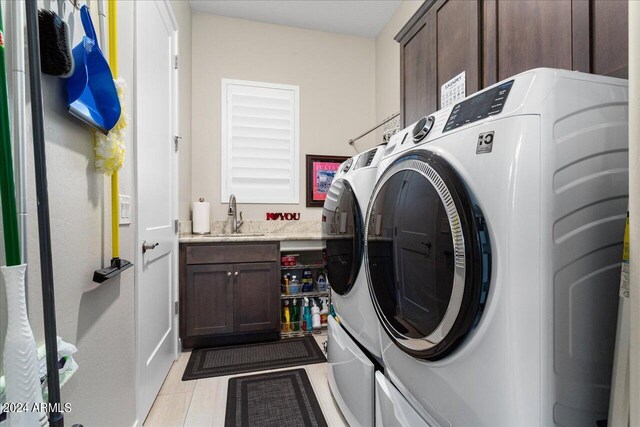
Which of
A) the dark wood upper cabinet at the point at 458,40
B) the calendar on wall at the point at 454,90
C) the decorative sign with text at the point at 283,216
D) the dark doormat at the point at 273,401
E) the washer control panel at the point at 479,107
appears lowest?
the dark doormat at the point at 273,401

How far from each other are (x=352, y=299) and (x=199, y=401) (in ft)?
3.65

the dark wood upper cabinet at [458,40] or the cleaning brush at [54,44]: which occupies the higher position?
the dark wood upper cabinet at [458,40]

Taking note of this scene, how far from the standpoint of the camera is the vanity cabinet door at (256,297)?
2.25 meters

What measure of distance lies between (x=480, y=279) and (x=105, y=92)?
1241mm

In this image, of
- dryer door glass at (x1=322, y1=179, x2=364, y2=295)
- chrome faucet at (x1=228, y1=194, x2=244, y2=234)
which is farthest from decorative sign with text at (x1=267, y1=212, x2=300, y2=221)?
dryer door glass at (x1=322, y1=179, x2=364, y2=295)

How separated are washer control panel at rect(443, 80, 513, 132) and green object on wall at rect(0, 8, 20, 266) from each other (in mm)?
900

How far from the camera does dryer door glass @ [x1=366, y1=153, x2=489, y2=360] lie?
596 millimetres

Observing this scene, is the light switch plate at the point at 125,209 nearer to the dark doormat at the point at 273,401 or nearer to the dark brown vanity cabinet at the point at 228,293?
the dark brown vanity cabinet at the point at 228,293

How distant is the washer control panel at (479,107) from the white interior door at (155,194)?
138 cm

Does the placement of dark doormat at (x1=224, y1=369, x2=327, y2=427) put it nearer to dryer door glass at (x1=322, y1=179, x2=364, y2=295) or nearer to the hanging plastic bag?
dryer door glass at (x1=322, y1=179, x2=364, y2=295)

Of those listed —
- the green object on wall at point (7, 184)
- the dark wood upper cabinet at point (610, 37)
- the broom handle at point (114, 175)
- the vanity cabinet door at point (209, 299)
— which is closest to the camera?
the green object on wall at point (7, 184)

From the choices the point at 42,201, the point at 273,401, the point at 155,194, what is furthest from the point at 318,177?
the point at 42,201

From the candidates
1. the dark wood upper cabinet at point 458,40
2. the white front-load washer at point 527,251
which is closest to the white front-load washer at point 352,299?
the white front-load washer at point 527,251

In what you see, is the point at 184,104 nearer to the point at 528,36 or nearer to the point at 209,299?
the point at 209,299
